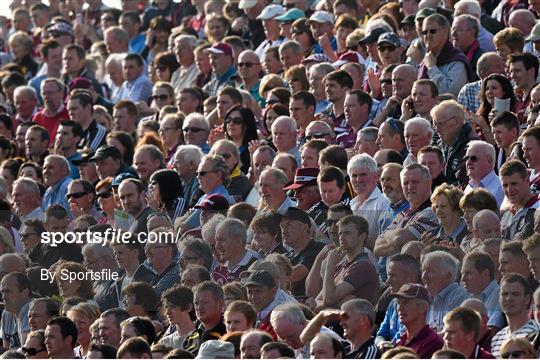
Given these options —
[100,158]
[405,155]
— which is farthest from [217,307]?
[100,158]

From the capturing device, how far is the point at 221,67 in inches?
771

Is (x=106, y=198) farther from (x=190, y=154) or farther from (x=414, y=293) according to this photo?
(x=414, y=293)

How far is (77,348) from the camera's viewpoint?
13.4 m

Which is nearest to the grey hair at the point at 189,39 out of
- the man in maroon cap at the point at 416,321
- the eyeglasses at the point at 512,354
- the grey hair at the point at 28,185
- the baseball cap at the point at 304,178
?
the grey hair at the point at 28,185

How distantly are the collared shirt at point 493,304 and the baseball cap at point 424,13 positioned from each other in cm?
563

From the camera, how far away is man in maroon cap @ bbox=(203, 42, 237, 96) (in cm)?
1948

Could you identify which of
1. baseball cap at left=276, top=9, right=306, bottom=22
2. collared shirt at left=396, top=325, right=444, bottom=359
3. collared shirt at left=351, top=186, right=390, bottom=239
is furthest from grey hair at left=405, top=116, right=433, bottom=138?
baseball cap at left=276, top=9, right=306, bottom=22

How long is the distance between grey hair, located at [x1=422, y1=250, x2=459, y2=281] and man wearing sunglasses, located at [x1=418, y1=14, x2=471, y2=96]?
174 inches

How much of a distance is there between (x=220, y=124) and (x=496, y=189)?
4665 mm

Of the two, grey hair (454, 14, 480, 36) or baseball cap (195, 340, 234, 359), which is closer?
baseball cap (195, 340, 234, 359)

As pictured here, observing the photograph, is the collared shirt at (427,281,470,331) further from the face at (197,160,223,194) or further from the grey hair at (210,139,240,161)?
the grey hair at (210,139,240,161)

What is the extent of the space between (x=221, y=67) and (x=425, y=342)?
8.47 metres

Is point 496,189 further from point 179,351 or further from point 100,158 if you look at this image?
point 100,158

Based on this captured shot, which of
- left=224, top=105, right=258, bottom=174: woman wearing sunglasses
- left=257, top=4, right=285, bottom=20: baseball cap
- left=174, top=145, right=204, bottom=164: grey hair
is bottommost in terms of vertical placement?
left=174, top=145, right=204, bottom=164: grey hair
